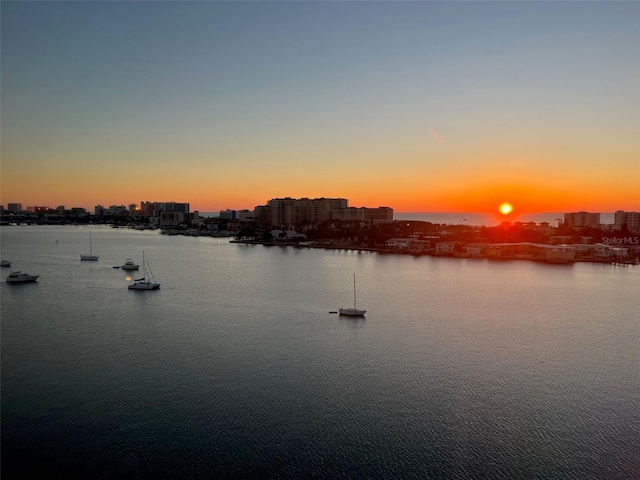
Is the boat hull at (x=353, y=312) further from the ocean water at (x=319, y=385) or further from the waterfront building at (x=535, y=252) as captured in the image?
the waterfront building at (x=535, y=252)

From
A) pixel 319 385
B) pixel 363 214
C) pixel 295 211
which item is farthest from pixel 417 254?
pixel 295 211

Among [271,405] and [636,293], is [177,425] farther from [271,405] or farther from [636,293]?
[636,293]

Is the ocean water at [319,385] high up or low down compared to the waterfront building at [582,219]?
down

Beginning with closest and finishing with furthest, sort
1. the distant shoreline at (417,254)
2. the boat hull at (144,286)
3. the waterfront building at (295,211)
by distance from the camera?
the boat hull at (144,286) < the distant shoreline at (417,254) < the waterfront building at (295,211)

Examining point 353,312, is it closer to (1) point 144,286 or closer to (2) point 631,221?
(1) point 144,286

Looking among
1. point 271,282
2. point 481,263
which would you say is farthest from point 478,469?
point 481,263

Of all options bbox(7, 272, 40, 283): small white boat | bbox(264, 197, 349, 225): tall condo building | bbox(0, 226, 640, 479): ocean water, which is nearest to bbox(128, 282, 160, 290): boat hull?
bbox(0, 226, 640, 479): ocean water

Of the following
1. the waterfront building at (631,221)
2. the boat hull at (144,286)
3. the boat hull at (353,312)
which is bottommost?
the boat hull at (353,312)

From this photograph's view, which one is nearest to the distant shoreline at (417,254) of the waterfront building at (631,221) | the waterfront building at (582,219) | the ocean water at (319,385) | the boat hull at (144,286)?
the ocean water at (319,385)
